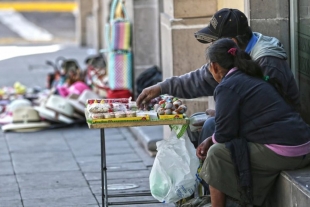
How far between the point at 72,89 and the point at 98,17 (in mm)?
6362

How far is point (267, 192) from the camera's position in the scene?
16.1 ft

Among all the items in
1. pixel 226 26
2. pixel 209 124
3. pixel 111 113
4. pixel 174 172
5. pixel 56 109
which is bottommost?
pixel 56 109

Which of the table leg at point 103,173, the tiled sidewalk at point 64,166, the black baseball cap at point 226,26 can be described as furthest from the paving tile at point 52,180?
the black baseball cap at point 226,26

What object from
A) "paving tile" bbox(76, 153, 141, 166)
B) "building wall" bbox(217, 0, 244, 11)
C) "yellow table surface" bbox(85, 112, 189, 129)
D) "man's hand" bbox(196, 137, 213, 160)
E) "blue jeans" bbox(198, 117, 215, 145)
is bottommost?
"paving tile" bbox(76, 153, 141, 166)

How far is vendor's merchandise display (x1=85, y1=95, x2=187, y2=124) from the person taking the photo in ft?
16.4

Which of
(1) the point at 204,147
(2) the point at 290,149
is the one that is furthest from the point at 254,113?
(1) the point at 204,147

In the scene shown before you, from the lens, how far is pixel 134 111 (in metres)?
5.14

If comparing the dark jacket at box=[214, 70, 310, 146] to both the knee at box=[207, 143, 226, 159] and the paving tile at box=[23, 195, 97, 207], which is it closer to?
the knee at box=[207, 143, 226, 159]

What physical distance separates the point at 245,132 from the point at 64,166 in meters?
2.86

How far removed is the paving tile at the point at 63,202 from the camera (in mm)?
5891

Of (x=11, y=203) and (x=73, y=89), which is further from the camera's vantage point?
(x=73, y=89)

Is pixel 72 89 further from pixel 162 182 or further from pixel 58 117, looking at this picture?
pixel 162 182

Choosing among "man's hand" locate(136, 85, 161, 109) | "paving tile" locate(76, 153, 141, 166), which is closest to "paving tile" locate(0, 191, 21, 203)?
"paving tile" locate(76, 153, 141, 166)

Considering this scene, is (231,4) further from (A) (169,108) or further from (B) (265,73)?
(A) (169,108)
